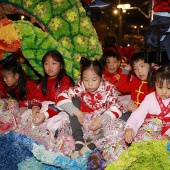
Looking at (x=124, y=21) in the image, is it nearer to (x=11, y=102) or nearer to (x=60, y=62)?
(x=60, y=62)

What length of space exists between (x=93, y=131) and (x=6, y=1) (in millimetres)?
1803

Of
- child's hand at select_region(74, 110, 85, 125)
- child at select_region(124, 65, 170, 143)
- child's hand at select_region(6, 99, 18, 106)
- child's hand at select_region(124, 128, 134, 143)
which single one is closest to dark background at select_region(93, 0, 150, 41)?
child's hand at select_region(6, 99, 18, 106)

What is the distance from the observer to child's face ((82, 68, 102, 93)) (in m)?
2.43

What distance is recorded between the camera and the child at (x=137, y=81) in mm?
2678

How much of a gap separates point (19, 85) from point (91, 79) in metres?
0.98

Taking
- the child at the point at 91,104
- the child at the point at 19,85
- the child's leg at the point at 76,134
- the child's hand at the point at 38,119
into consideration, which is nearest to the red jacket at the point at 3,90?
the child at the point at 19,85

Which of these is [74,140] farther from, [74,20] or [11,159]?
[74,20]

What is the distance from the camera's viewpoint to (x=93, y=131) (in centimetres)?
231

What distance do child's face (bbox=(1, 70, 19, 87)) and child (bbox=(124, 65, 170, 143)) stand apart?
4.79 feet

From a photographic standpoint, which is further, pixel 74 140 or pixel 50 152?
pixel 74 140

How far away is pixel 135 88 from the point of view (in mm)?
2846

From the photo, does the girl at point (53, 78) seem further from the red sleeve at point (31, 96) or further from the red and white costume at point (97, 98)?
the red and white costume at point (97, 98)

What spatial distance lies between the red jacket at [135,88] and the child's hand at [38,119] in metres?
0.93

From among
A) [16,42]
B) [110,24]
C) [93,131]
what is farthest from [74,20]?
[110,24]
